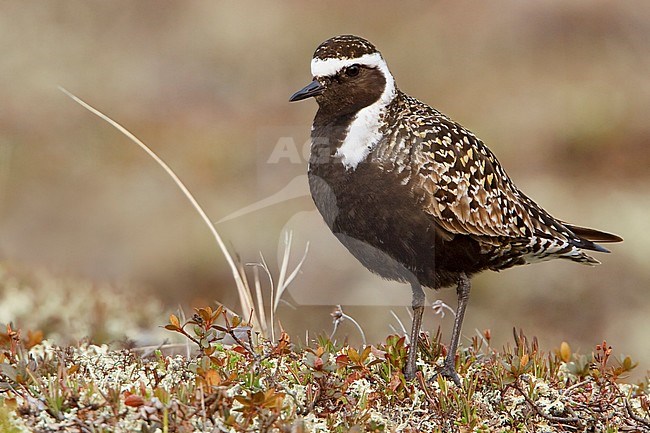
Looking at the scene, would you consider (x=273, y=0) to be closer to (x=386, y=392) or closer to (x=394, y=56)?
(x=394, y=56)

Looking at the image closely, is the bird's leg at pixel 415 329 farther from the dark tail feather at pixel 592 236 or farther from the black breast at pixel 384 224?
the dark tail feather at pixel 592 236

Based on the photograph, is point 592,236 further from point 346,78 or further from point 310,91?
point 310,91

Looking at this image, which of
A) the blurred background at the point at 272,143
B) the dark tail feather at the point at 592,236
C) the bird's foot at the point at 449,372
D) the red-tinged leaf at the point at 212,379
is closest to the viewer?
the red-tinged leaf at the point at 212,379

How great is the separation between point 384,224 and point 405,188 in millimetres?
240

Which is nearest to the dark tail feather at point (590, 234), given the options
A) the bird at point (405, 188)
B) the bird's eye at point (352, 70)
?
the bird at point (405, 188)

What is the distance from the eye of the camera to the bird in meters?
5.11

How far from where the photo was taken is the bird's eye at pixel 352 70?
5.36 meters

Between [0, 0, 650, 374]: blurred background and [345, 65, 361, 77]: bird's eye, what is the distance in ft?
9.98

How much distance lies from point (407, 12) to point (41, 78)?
6.24 m

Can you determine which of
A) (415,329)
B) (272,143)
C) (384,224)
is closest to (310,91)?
(384,224)

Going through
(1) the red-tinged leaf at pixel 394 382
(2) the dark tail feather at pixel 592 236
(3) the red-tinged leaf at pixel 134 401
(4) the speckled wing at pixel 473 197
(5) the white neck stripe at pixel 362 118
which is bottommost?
(1) the red-tinged leaf at pixel 394 382

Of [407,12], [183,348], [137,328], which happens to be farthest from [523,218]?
[407,12]

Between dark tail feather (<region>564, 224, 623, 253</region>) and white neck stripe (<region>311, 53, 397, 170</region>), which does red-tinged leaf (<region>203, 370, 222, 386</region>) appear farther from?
dark tail feather (<region>564, 224, 623, 253</region>)

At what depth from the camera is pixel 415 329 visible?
5.24 m
